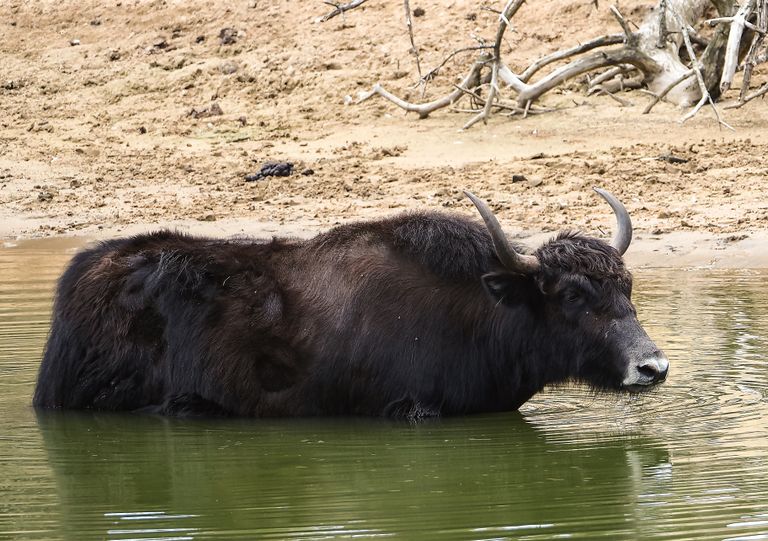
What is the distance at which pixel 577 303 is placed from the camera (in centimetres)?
689

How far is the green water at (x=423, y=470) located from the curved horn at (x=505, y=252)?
80cm

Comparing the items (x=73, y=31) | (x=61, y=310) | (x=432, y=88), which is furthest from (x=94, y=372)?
(x=73, y=31)

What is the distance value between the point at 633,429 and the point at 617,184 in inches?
282

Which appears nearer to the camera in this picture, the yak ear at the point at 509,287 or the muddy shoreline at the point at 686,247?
the yak ear at the point at 509,287

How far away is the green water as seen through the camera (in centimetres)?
498

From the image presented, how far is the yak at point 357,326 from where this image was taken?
6.94 m

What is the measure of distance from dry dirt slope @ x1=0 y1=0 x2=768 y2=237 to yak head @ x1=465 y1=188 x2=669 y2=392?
577 cm

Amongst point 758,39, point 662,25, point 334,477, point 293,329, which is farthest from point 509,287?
point 662,25

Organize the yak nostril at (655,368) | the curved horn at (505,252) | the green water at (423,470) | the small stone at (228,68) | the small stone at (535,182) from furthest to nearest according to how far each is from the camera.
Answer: the small stone at (228,68) → the small stone at (535,182) → the curved horn at (505,252) → the yak nostril at (655,368) → the green water at (423,470)

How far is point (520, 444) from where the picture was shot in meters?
6.45

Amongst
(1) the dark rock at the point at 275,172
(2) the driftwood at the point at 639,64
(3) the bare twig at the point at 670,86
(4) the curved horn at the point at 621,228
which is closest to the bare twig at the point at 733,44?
(3) the bare twig at the point at 670,86

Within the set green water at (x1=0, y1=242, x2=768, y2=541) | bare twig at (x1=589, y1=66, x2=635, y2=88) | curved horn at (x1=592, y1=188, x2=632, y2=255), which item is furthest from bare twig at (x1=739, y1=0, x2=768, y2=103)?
curved horn at (x1=592, y1=188, x2=632, y2=255)

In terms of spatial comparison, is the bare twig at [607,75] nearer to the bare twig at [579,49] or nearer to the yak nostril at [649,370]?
the bare twig at [579,49]

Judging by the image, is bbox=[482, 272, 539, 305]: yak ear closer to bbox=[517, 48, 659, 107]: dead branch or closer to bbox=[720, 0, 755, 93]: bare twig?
bbox=[720, 0, 755, 93]: bare twig
